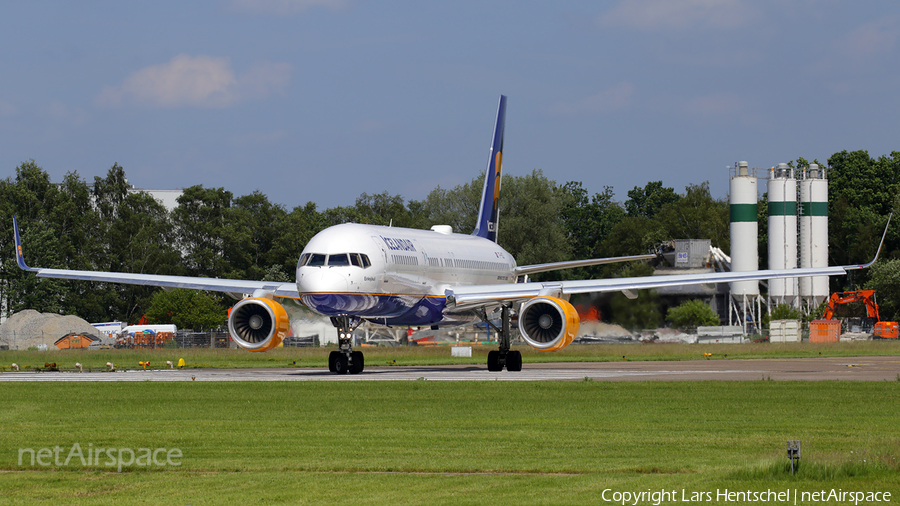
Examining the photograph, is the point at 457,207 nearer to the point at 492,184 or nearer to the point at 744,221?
the point at 744,221

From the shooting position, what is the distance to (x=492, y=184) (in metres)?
44.0

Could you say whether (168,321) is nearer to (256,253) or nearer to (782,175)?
(256,253)

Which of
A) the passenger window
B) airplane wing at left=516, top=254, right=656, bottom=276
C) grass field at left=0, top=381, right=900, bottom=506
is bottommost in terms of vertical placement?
grass field at left=0, top=381, right=900, bottom=506

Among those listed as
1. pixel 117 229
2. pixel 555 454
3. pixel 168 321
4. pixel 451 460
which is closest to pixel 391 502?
pixel 451 460

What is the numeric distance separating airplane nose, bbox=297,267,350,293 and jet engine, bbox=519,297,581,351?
530cm

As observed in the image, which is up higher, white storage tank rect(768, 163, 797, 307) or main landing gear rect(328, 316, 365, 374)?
white storage tank rect(768, 163, 797, 307)

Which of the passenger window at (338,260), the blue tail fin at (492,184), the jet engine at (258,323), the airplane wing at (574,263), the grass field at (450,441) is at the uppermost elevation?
the blue tail fin at (492,184)

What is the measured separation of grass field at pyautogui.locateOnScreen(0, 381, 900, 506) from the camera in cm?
1082

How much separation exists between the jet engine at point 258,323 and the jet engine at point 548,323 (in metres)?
6.85

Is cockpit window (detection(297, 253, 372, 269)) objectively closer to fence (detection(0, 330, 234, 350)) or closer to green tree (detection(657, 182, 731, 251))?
fence (detection(0, 330, 234, 350))

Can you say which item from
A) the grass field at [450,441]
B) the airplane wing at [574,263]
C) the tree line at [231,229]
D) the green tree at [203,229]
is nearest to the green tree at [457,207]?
the tree line at [231,229]

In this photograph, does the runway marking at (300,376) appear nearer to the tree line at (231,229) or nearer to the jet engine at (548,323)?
the jet engine at (548,323)

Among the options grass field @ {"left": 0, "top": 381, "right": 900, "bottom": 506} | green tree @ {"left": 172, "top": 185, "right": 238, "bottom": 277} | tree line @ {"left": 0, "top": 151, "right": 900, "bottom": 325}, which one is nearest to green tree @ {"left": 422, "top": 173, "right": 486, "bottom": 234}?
tree line @ {"left": 0, "top": 151, "right": 900, "bottom": 325}

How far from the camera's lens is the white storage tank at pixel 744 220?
3007 inches
